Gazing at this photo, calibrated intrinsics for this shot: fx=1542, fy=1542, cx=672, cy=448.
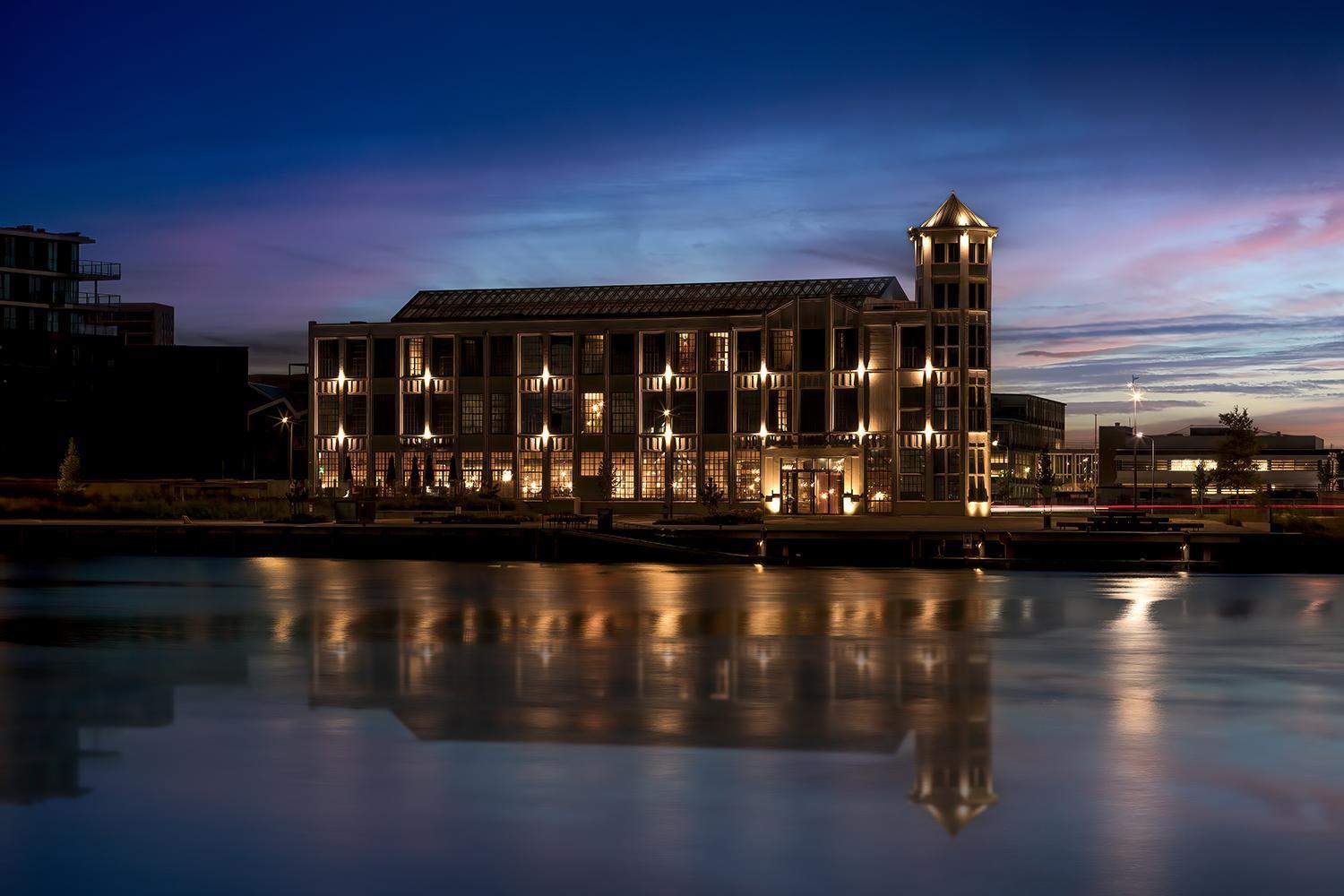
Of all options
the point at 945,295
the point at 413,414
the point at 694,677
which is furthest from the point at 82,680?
the point at 413,414

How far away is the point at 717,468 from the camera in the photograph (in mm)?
98750

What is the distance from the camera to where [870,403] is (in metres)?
95.8

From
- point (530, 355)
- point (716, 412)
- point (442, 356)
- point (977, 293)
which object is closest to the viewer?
point (977, 293)

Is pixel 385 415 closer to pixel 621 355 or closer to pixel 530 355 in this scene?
pixel 530 355

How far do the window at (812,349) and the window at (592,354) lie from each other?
44.2 ft

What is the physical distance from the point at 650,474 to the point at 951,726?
267 ft

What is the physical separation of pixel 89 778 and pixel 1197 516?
82979 mm

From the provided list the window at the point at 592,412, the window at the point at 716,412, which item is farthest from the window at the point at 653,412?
the window at the point at 592,412

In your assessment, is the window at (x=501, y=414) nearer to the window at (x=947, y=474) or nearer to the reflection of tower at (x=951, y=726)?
the window at (x=947, y=474)

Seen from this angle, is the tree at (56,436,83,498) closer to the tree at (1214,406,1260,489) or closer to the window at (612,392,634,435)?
the window at (612,392,634,435)

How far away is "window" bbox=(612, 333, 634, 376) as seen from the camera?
331 feet

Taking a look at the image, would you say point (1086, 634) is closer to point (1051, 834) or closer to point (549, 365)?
point (1051, 834)

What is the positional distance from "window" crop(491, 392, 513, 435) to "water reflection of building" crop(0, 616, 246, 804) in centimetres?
6972

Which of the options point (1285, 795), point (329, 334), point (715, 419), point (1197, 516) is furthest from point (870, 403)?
point (1285, 795)
